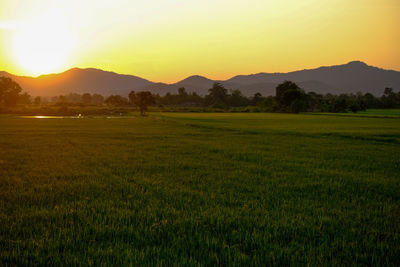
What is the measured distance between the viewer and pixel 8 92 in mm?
118812

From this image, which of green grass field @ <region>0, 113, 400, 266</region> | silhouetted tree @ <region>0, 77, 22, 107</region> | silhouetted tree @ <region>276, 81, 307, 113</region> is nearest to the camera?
green grass field @ <region>0, 113, 400, 266</region>

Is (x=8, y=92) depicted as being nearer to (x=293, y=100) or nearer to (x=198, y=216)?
(x=293, y=100)

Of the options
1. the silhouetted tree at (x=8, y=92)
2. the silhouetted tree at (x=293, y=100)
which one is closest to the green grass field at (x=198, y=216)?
the silhouetted tree at (x=293, y=100)

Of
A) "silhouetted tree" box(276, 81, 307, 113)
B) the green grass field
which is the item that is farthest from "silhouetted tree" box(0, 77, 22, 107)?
the green grass field

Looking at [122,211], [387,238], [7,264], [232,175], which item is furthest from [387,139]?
[7,264]

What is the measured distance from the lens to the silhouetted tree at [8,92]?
118 m

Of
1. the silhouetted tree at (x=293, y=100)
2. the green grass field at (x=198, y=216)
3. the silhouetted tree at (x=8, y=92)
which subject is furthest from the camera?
the silhouetted tree at (x=8, y=92)

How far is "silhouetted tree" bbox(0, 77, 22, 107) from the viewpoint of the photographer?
118 meters

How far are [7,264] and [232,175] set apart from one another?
7.67m

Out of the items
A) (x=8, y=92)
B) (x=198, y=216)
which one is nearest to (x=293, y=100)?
(x=198, y=216)

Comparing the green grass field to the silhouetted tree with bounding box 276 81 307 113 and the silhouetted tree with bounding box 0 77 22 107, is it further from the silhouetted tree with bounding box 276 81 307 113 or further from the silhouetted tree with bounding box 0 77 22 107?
the silhouetted tree with bounding box 0 77 22 107

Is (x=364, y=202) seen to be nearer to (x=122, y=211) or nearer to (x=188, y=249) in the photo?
(x=188, y=249)

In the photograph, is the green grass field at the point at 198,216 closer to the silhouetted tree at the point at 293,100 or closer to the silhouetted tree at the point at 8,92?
the silhouetted tree at the point at 293,100

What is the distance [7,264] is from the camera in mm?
4141
